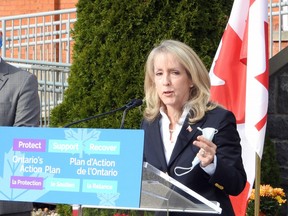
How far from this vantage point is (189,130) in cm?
411

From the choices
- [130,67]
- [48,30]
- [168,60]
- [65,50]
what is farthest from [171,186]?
[48,30]

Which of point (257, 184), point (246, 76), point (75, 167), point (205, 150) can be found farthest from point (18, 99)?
point (246, 76)

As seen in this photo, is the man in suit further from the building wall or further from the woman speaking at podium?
the building wall

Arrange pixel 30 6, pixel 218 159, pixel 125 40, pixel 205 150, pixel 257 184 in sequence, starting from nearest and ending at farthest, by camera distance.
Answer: pixel 205 150 < pixel 218 159 < pixel 257 184 < pixel 125 40 < pixel 30 6

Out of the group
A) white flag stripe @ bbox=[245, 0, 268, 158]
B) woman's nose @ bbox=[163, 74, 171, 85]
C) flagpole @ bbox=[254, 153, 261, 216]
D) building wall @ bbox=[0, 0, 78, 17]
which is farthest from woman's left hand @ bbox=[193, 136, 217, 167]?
building wall @ bbox=[0, 0, 78, 17]

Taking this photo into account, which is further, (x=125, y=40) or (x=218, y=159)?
(x=125, y=40)

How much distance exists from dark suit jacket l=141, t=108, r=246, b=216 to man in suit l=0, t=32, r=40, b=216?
2.68 ft

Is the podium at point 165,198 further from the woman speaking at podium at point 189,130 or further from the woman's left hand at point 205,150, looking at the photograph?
the woman speaking at podium at point 189,130

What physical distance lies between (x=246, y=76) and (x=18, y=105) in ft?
8.04

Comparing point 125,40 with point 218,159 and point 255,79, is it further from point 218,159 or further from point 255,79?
point 218,159

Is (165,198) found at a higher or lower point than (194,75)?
lower

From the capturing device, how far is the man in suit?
15.0 ft

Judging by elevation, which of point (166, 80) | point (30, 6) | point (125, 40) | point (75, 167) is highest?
point (30, 6)

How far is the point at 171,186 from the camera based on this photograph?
363 centimetres
